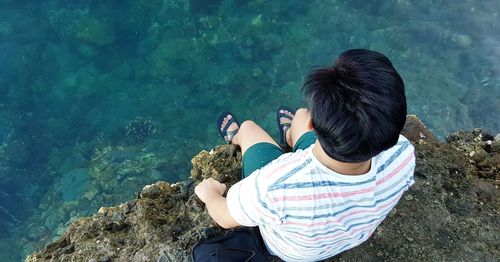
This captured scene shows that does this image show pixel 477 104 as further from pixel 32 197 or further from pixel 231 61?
pixel 32 197

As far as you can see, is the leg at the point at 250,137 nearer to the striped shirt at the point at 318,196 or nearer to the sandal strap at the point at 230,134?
the sandal strap at the point at 230,134

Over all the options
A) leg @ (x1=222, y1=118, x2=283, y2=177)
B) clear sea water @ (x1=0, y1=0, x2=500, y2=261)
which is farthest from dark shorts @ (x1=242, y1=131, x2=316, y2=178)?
clear sea water @ (x1=0, y1=0, x2=500, y2=261)

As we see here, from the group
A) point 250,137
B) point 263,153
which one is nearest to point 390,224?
point 263,153

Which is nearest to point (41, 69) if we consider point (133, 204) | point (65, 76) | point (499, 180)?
point (65, 76)

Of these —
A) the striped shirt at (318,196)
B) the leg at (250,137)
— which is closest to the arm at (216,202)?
the striped shirt at (318,196)

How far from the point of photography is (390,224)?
3.36 m

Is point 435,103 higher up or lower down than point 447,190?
lower down

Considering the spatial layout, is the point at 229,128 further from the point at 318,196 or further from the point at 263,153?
the point at 318,196

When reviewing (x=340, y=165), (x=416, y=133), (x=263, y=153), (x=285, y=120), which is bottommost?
(x=416, y=133)

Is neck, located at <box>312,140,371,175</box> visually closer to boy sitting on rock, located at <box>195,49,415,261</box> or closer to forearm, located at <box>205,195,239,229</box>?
boy sitting on rock, located at <box>195,49,415,261</box>

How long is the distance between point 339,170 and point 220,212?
40.0 inches

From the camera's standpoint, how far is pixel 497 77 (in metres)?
7.89

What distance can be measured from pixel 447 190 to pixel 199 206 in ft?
6.07

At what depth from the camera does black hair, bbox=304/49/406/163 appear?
1.72 meters
